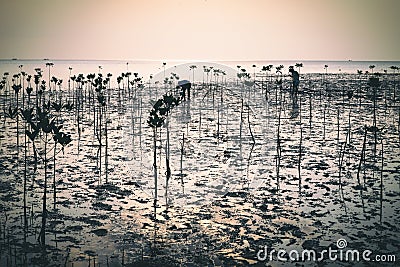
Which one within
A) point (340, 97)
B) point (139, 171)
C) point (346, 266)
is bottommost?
point (346, 266)

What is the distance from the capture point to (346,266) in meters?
6.26

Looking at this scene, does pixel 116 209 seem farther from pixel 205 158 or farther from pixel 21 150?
pixel 21 150

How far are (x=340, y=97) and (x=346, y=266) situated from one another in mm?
25573

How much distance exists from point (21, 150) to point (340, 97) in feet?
78.0

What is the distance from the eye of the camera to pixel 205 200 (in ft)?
30.6

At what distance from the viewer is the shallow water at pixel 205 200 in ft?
22.4

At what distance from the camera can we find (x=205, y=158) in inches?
509

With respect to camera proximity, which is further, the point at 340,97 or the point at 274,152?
the point at 340,97

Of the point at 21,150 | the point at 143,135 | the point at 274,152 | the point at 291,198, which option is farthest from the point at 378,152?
the point at 21,150

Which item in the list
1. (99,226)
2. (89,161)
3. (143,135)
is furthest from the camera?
(143,135)

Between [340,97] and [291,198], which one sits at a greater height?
[340,97]

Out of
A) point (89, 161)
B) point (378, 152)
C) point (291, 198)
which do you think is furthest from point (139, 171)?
point (378, 152)

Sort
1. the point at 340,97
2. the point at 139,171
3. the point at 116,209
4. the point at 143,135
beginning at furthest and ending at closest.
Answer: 1. the point at 340,97
2. the point at 143,135
3. the point at 139,171
4. the point at 116,209

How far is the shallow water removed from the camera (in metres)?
6.84
